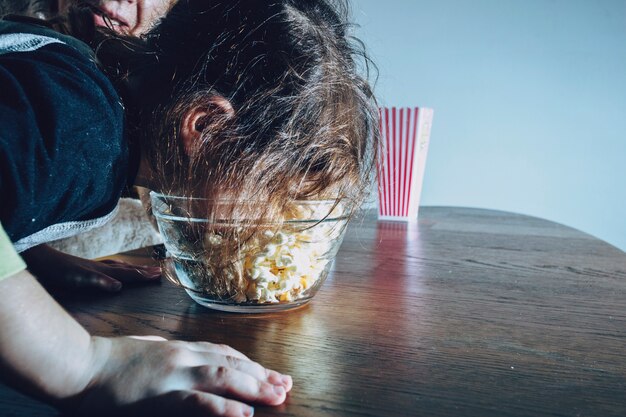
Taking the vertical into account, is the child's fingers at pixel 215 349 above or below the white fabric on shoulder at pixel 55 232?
below

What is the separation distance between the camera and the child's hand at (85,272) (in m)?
0.74

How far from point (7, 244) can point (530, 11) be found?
7.52 feet

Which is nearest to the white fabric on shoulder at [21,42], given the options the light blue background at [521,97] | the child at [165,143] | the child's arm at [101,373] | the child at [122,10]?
the child at [165,143]

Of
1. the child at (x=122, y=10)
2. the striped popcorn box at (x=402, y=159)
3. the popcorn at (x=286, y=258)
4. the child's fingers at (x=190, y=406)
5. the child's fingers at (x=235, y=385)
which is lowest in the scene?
the child's fingers at (x=190, y=406)

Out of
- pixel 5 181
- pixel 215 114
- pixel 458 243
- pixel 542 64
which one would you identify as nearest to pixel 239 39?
pixel 215 114

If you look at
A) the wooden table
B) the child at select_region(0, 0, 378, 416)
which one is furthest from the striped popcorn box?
the child at select_region(0, 0, 378, 416)

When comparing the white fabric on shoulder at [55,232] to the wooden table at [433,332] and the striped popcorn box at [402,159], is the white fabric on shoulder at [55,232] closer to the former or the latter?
the wooden table at [433,332]

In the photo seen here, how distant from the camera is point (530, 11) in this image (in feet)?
7.49

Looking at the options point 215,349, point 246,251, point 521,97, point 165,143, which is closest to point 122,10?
point 165,143

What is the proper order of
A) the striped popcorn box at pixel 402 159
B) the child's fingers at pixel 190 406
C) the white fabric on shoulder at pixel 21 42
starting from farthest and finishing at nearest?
1. the striped popcorn box at pixel 402 159
2. the white fabric on shoulder at pixel 21 42
3. the child's fingers at pixel 190 406

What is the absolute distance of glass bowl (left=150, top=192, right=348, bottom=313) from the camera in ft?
2.00

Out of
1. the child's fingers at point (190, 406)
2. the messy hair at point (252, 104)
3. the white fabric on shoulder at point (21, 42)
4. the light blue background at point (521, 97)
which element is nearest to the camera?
the child's fingers at point (190, 406)

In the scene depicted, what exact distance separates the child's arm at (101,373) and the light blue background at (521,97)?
1.89 metres

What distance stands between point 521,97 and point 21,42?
2072 mm
